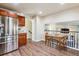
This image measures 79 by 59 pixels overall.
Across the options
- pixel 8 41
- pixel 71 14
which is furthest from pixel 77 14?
pixel 8 41

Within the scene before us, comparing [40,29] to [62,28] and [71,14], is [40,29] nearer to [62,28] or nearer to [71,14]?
[62,28]

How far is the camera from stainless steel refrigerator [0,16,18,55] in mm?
4192

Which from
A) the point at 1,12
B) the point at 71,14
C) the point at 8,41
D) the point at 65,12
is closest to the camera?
the point at 1,12

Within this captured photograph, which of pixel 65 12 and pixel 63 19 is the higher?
pixel 65 12

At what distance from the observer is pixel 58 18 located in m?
6.39

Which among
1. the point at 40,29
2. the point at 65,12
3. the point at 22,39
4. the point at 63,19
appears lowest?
the point at 22,39

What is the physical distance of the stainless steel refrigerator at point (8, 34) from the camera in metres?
4.19

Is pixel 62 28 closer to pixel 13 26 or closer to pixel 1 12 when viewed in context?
pixel 13 26

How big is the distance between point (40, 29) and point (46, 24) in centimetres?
63

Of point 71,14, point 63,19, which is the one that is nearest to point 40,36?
point 63,19

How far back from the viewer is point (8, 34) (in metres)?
4.49

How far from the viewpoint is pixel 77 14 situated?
4.92m

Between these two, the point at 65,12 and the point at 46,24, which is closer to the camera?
the point at 65,12

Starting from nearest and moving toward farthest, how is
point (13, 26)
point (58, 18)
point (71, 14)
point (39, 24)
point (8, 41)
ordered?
point (8, 41), point (13, 26), point (71, 14), point (58, 18), point (39, 24)
